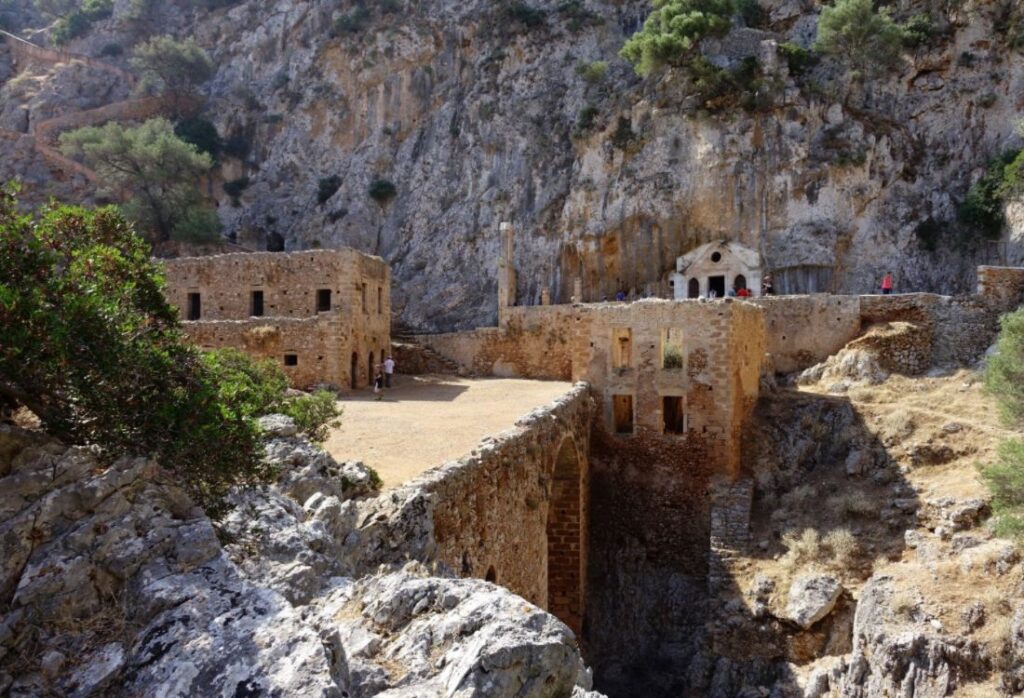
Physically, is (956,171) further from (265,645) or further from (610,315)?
(265,645)

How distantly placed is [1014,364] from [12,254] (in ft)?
52.3

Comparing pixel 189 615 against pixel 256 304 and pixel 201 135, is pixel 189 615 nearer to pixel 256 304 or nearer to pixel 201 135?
pixel 256 304

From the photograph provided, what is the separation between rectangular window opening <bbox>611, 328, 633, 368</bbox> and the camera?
18.5m

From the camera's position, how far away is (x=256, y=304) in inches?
893

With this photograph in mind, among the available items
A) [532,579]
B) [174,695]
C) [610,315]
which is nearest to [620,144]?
[610,315]

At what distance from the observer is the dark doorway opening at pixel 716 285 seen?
3070 cm

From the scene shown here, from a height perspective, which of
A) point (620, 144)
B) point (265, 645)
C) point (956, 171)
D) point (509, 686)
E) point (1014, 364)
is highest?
point (620, 144)

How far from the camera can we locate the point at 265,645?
11.5 feet

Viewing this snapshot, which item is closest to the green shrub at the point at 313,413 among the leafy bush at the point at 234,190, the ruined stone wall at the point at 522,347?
the ruined stone wall at the point at 522,347

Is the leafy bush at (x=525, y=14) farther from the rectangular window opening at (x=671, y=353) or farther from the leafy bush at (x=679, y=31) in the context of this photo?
the rectangular window opening at (x=671, y=353)

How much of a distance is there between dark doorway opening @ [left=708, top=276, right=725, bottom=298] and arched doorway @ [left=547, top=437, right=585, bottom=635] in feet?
55.0

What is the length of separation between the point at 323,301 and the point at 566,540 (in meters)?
10.9

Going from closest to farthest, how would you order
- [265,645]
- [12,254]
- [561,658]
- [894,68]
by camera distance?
[265,645] < [561,658] < [12,254] < [894,68]

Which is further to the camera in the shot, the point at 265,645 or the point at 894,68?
the point at 894,68
